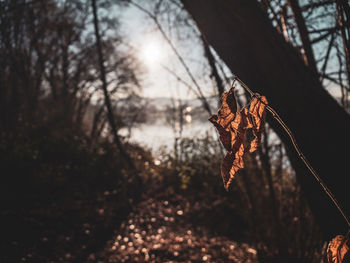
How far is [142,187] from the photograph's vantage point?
5.73 metres

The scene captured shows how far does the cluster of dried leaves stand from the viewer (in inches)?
18.6

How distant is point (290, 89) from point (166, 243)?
9.90 ft

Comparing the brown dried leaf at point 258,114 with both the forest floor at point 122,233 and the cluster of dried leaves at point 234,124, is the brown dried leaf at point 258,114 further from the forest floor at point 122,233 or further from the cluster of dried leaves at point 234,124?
the forest floor at point 122,233

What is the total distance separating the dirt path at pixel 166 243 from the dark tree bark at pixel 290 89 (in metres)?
2.18

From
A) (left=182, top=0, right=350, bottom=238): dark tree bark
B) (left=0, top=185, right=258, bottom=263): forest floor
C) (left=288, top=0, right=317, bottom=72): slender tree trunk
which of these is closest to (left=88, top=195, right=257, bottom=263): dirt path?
(left=0, top=185, right=258, bottom=263): forest floor

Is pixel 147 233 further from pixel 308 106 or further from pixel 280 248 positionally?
pixel 308 106

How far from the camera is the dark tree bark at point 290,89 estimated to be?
94cm

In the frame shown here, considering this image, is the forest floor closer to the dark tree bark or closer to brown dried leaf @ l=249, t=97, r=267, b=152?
the dark tree bark

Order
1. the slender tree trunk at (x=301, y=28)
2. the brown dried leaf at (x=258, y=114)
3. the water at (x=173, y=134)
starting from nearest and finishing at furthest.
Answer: the brown dried leaf at (x=258, y=114), the slender tree trunk at (x=301, y=28), the water at (x=173, y=134)

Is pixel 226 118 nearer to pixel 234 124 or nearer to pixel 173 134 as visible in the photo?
pixel 234 124

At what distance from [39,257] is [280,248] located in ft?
8.83

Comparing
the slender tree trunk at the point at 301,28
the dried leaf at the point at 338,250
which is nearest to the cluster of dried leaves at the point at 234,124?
the dried leaf at the point at 338,250

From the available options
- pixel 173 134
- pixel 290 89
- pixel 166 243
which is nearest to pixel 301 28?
pixel 290 89

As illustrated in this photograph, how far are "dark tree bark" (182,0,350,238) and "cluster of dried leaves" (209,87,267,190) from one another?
62 cm
